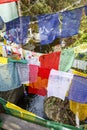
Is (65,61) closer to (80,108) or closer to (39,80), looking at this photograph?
(39,80)

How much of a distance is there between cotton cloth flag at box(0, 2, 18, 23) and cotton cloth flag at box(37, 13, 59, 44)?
12.1ft

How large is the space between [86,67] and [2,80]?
10.5ft

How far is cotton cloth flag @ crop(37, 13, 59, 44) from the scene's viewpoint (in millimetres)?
10570

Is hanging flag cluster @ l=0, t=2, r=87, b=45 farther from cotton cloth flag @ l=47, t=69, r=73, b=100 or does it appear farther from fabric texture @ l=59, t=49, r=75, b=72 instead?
cotton cloth flag @ l=47, t=69, r=73, b=100

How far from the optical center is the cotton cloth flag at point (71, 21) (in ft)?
32.9

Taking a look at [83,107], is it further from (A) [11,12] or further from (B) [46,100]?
(A) [11,12]

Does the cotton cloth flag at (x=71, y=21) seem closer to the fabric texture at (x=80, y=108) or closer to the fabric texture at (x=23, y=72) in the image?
the fabric texture at (x=23, y=72)

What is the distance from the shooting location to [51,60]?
8.90 metres

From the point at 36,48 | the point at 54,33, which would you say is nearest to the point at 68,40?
the point at 36,48

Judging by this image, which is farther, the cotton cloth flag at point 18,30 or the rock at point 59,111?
the cotton cloth flag at point 18,30

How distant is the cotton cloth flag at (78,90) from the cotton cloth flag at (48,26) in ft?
11.3

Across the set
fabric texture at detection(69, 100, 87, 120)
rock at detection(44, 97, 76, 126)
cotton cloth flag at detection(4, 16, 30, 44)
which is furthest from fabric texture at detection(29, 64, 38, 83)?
cotton cloth flag at detection(4, 16, 30, 44)

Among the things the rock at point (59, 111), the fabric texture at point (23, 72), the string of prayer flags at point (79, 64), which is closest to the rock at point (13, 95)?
the rock at point (59, 111)

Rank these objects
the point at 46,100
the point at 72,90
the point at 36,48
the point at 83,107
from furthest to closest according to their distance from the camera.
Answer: the point at 36,48
the point at 46,100
the point at 83,107
the point at 72,90
